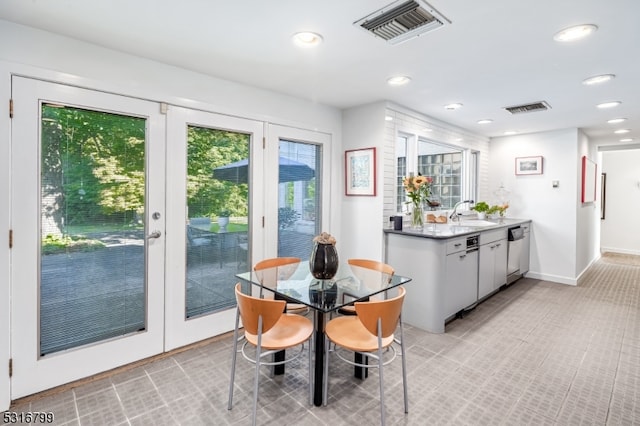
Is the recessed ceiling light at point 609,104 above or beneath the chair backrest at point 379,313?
above

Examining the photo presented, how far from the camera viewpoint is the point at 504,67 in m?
2.67

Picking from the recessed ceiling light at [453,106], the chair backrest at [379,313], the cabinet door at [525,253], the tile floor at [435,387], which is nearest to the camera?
the chair backrest at [379,313]

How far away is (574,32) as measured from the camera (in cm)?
207

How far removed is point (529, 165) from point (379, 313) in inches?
190

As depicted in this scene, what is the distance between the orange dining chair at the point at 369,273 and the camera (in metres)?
2.39

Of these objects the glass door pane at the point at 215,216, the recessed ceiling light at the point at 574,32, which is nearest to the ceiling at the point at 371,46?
the recessed ceiling light at the point at 574,32

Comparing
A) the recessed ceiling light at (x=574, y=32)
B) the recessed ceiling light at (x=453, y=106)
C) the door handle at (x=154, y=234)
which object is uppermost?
the recessed ceiling light at (x=453, y=106)

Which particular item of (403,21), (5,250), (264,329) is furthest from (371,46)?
(5,250)

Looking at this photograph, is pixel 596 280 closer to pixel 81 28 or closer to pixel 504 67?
pixel 504 67

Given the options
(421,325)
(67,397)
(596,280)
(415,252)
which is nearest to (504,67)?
(415,252)

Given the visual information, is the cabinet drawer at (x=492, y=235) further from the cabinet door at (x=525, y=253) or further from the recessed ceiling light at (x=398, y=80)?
the recessed ceiling light at (x=398, y=80)

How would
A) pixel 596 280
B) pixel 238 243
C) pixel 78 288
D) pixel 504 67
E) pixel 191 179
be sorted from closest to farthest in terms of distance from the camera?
pixel 78 288, pixel 504 67, pixel 191 179, pixel 238 243, pixel 596 280

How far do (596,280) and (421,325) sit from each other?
385 cm

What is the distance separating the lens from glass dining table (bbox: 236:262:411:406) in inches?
78.5
